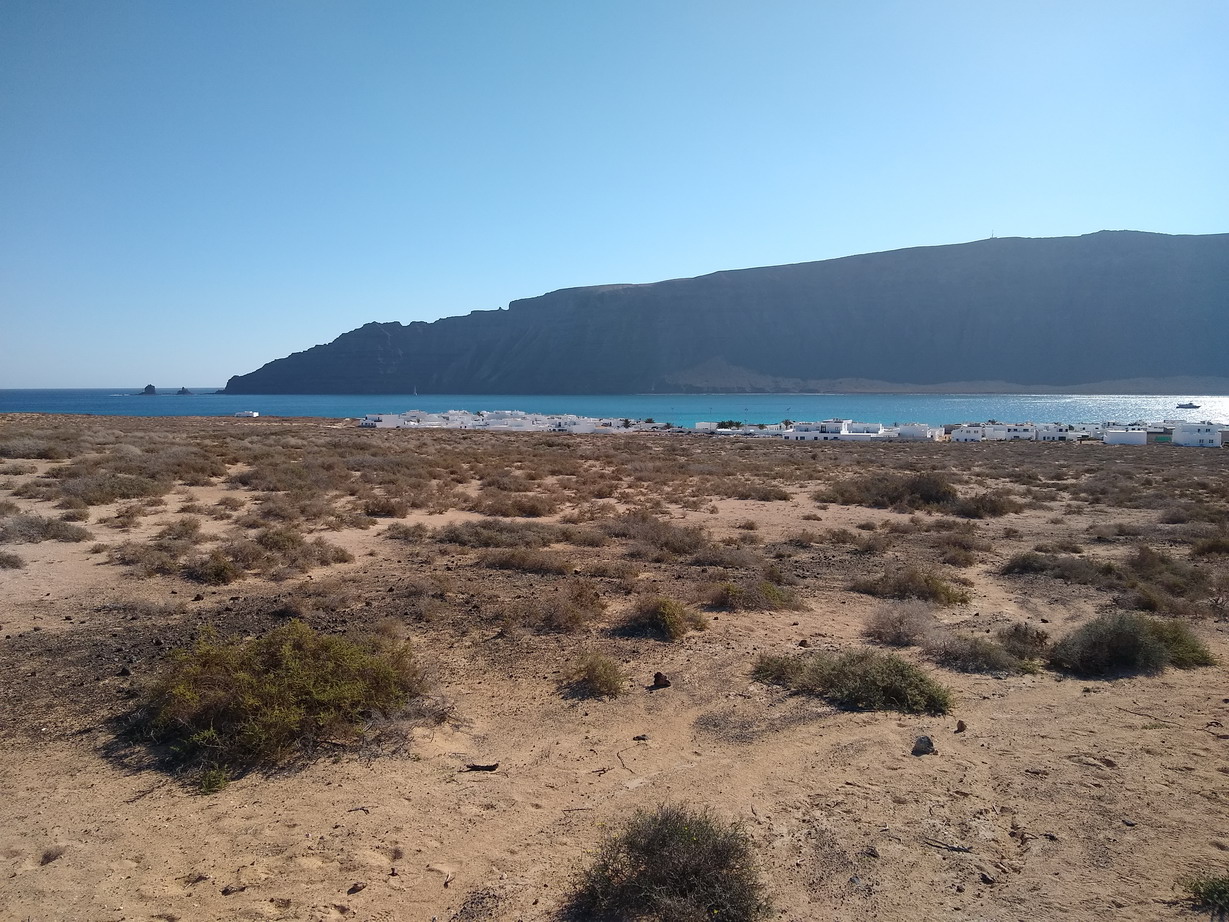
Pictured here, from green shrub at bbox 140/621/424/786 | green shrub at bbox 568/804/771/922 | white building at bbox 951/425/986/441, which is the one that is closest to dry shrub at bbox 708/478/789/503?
green shrub at bbox 140/621/424/786

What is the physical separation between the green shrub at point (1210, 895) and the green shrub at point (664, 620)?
206 inches

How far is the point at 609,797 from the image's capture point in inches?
202

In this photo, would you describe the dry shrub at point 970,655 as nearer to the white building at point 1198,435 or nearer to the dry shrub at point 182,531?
the dry shrub at point 182,531

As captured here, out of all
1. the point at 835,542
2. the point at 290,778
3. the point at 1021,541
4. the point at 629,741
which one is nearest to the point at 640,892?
the point at 629,741

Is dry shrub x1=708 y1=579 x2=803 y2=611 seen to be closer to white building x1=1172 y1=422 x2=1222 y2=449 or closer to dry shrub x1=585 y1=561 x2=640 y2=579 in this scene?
dry shrub x1=585 y1=561 x2=640 y2=579

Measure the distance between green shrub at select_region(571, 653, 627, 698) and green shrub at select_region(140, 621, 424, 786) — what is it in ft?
5.27

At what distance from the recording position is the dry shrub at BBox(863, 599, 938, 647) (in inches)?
337

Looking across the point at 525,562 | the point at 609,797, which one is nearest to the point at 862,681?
the point at 609,797

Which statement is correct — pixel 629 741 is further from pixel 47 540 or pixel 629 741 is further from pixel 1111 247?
pixel 1111 247

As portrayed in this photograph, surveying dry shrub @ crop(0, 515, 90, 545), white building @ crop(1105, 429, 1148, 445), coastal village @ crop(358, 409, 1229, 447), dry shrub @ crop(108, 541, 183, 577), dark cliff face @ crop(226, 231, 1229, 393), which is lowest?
white building @ crop(1105, 429, 1148, 445)

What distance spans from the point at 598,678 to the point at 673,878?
3159 millimetres

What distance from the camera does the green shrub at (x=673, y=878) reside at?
3.80m

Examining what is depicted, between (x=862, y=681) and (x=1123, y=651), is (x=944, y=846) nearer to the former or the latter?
(x=862, y=681)

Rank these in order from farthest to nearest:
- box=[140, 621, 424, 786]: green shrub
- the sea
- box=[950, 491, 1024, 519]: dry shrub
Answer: the sea, box=[950, 491, 1024, 519]: dry shrub, box=[140, 621, 424, 786]: green shrub
